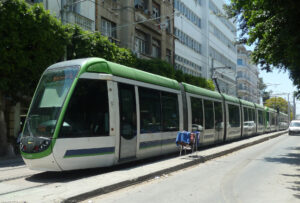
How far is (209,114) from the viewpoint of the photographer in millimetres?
17266

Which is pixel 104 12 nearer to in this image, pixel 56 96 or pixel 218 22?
pixel 56 96

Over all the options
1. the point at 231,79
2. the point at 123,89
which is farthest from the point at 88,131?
the point at 231,79

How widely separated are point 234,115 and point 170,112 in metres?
10.9

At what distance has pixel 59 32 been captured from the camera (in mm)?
16875

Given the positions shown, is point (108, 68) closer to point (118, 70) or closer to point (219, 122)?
point (118, 70)

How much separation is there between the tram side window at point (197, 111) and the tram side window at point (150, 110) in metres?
3.50

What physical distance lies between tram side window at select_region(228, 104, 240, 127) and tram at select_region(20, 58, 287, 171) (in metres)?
9.76

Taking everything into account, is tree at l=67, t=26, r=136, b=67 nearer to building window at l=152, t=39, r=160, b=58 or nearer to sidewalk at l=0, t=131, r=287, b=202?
sidewalk at l=0, t=131, r=287, b=202

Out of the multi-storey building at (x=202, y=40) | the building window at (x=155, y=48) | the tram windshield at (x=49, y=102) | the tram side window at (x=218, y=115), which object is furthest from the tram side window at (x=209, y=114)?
the multi-storey building at (x=202, y=40)

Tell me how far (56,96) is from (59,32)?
9190 mm

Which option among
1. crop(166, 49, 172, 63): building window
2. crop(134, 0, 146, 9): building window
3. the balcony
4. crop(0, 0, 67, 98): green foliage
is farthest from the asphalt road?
crop(166, 49, 172, 63): building window

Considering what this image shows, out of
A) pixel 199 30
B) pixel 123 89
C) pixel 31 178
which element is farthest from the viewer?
pixel 199 30

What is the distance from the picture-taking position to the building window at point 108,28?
83.7 feet

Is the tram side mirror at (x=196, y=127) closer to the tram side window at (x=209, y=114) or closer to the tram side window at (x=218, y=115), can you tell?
the tram side window at (x=209, y=114)
